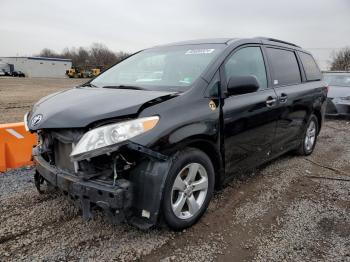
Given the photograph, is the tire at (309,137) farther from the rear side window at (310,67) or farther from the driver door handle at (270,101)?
the driver door handle at (270,101)

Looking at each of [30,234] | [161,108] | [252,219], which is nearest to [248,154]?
[252,219]

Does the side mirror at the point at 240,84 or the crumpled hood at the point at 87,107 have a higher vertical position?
the side mirror at the point at 240,84

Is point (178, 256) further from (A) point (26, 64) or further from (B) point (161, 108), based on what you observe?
(A) point (26, 64)

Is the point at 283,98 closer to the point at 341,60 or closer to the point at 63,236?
the point at 63,236

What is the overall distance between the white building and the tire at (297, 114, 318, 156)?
220 feet

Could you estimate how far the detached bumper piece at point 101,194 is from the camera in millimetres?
2471

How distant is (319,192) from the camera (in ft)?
13.7

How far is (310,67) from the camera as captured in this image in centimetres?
557

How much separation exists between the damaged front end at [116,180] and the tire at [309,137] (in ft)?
11.6

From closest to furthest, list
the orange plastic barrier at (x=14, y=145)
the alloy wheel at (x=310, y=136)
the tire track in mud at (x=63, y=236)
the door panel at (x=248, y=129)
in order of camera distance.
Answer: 1. the tire track in mud at (x=63, y=236)
2. the door panel at (x=248, y=129)
3. the orange plastic barrier at (x=14, y=145)
4. the alloy wheel at (x=310, y=136)

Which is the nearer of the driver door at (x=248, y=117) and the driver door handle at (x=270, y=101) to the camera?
the driver door at (x=248, y=117)

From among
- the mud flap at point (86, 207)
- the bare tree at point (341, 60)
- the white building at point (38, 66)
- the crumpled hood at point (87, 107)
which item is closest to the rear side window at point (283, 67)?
the crumpled hood at point (87, 107)

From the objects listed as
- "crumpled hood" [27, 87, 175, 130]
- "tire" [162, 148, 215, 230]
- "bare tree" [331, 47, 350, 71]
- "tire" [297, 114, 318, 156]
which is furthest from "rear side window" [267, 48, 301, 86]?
"bare tree" [331, 47, 350, 71]

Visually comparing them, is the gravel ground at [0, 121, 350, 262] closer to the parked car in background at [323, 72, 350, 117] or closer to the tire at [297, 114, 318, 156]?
the tire at [297, 114, 318, 156]
